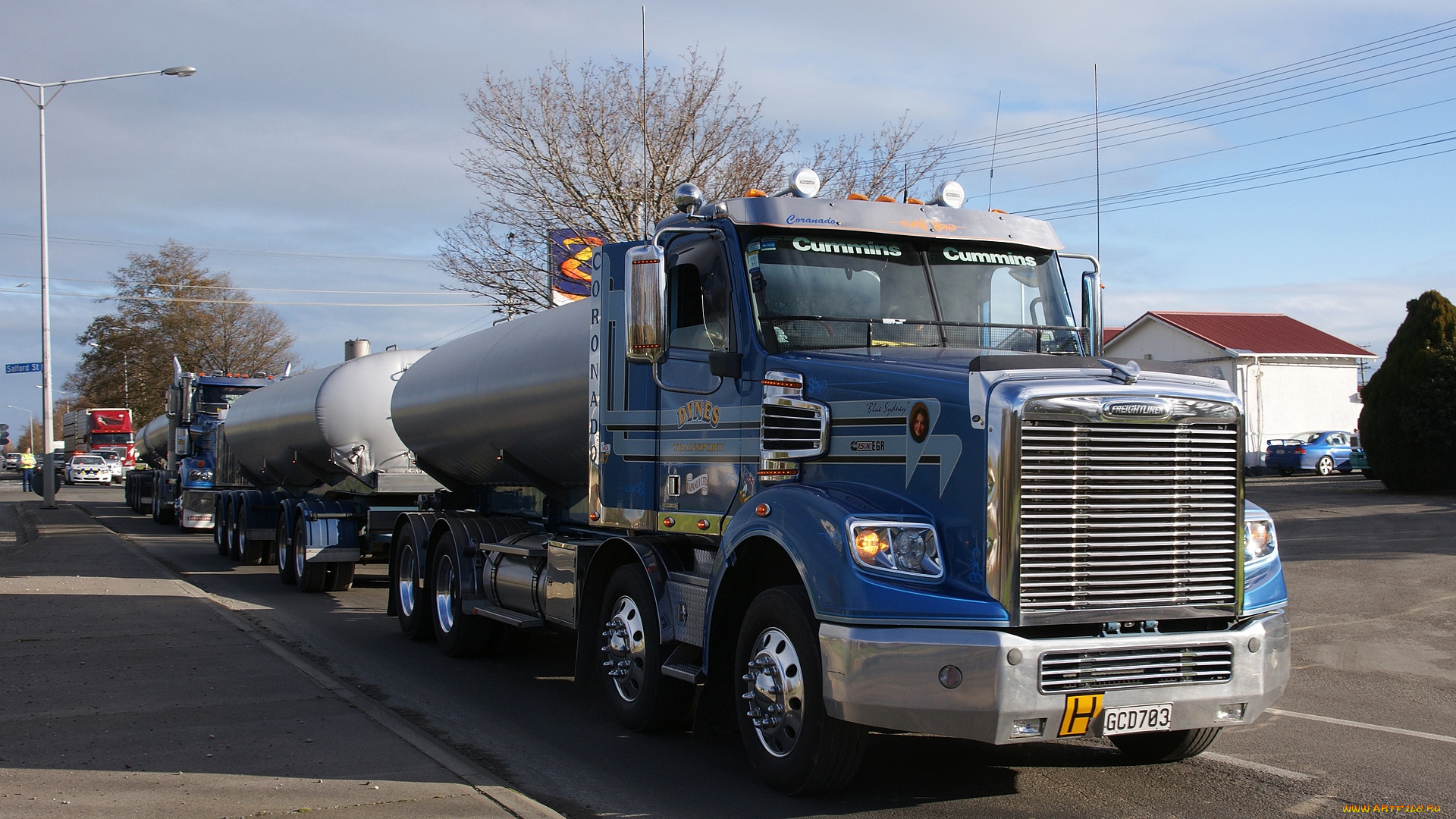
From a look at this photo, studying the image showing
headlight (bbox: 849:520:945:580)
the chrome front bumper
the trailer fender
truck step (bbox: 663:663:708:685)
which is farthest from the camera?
the trailer fender

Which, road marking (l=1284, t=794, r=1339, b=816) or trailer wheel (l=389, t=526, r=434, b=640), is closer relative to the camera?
road marking (l=1284, t=794, r=1339, b=816)

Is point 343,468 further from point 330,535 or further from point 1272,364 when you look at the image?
point 1272,364

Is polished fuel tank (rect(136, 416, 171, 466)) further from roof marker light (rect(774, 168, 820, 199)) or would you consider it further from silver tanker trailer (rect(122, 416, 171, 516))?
roof marker light (rect(774, 168, 820, 199))

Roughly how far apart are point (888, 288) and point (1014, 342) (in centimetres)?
82

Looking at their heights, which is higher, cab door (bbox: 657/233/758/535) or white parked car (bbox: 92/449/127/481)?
cab door (bbox: 657/233/758/535)

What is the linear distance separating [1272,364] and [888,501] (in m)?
43.3

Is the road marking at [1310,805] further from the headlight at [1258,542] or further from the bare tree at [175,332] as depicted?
the bare tree at [175,332]

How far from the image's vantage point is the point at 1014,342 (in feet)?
23.7

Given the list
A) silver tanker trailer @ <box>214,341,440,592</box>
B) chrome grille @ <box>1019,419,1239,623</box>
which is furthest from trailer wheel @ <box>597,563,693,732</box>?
silver tanker trailer @ <box>214,341,440,592</box>

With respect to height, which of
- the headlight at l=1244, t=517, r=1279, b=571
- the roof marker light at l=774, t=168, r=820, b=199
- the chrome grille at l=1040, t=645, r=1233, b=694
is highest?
the roof marker light at l=774, t=168, r=820, b=199

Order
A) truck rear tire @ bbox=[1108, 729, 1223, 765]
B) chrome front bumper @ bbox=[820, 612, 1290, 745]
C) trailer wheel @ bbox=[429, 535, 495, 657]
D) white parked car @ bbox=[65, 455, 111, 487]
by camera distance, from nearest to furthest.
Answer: chrome front bumper @ bbox=[820, 612, 1290, 745] → truck rear tire @ bbox=[1108, 729, 1223, 765] → trailer wheel @ bbox=[429, 535, 495, 657] → white parked car @ bbox=[65, 455, 111, 487]

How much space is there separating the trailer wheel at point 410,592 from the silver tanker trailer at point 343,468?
204 cm

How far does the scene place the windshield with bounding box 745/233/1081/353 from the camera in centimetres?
691

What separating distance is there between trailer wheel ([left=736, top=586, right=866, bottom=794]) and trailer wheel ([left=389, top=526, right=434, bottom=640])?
6062mm
